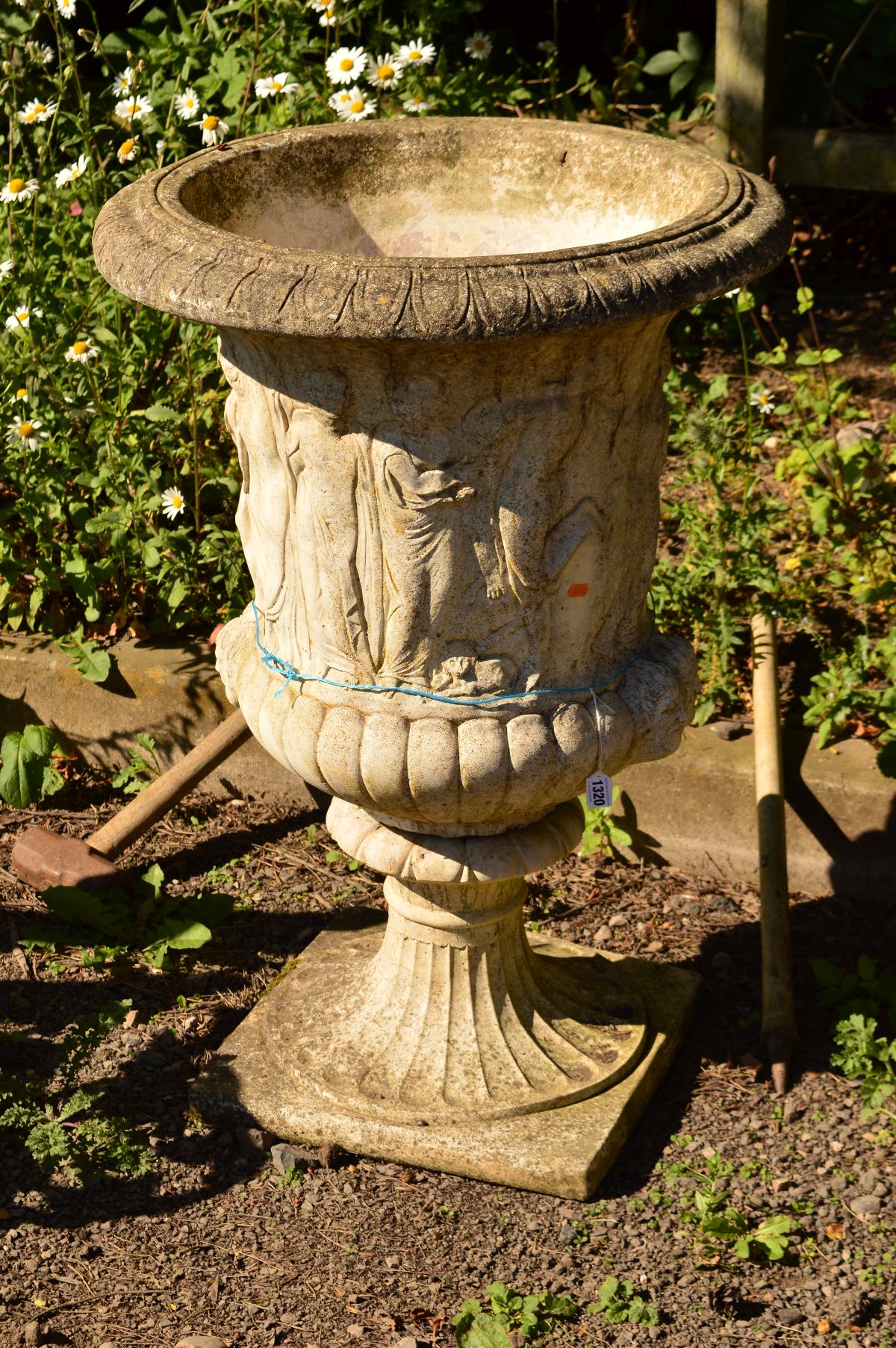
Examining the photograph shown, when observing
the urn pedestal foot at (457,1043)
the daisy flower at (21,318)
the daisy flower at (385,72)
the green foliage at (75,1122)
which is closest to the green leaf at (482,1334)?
the urn pedestal foot at (457,1043)

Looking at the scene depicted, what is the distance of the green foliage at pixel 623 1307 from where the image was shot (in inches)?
93.8

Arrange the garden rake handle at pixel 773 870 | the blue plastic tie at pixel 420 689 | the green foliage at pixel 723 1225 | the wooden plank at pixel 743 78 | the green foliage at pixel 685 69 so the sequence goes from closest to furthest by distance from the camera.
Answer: the blue plastic tie at pixel 420 689, the green foliage at pixel 723 1225, the garden rake handle at pixel 773 870, the wooden plank at pixel 743 78, the green foliage at pixel 685 69

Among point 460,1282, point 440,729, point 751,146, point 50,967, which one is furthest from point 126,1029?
point 751,146

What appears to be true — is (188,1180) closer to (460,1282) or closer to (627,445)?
(460,1282)

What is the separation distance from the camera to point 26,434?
3.46 metres

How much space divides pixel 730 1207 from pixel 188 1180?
968 mm

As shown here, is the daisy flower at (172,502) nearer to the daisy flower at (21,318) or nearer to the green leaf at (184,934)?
the daisy flower at (21,318)

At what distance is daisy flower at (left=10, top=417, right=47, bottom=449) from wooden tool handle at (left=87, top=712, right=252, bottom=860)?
0.80 m

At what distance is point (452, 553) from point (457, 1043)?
3.45 ft

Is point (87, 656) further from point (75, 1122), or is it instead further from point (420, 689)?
point (420, 689)

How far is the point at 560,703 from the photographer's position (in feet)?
7.80

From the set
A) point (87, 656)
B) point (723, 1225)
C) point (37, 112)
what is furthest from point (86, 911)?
point (37, 112)

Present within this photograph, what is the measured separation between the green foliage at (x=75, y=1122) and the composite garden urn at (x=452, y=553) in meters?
0.19

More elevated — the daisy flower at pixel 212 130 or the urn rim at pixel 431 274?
the urn rim at pixel 431 274
